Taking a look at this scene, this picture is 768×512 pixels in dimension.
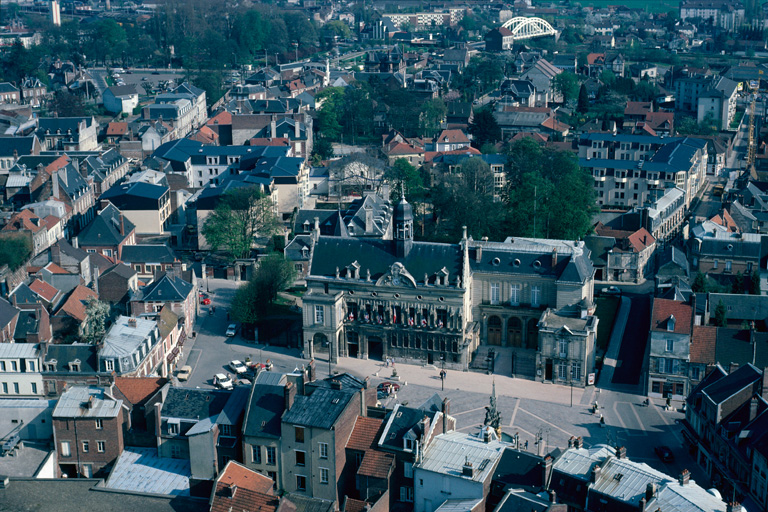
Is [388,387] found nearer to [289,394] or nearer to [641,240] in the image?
[289,394]

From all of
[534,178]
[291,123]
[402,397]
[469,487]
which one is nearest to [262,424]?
[469,487]

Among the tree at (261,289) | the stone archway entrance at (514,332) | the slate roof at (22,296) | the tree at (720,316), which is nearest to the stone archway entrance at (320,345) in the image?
the tree at (261,289)

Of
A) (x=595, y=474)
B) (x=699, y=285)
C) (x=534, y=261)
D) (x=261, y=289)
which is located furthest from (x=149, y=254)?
(x=595, y=474)

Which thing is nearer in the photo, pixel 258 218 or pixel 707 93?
pixel 258 218

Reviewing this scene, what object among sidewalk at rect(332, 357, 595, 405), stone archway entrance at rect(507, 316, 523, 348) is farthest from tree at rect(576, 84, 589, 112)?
sidewalk at rect(332, 357, 595, 405)

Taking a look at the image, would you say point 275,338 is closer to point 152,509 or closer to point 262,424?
point 262,424

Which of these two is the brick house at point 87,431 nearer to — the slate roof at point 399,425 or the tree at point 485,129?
the slate roof at point 399,425
